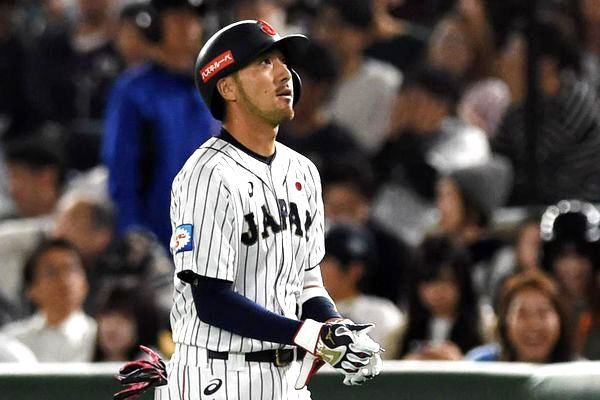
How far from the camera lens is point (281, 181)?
401cm

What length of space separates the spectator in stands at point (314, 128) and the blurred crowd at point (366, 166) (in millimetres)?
Result: 12

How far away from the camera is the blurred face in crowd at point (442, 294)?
6824 mm

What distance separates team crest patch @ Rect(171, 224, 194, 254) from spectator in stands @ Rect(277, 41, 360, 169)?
172 inches

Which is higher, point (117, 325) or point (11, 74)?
point (11, 74)

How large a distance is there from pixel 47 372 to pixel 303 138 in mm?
3247

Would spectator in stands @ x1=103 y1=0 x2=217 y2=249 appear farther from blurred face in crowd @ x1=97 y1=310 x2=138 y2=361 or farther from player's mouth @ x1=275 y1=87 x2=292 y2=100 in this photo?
player's mouth @ x1=275 y1=87 x2=292 y2=100

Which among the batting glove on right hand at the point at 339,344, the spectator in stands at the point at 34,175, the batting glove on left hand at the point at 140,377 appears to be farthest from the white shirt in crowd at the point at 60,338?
the batting glove on right hand at the point at 339,344

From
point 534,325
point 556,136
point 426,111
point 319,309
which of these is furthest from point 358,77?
point 319,309

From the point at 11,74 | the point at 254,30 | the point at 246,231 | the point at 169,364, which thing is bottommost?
the point at 169,364

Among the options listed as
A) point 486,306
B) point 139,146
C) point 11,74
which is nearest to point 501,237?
point 486,306

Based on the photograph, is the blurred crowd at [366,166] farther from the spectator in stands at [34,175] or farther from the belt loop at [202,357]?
the belt loop at [202,357]

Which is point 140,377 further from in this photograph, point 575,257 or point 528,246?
point 528,246

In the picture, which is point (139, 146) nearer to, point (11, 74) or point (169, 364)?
point (169, 364)

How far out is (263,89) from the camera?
3.95m
